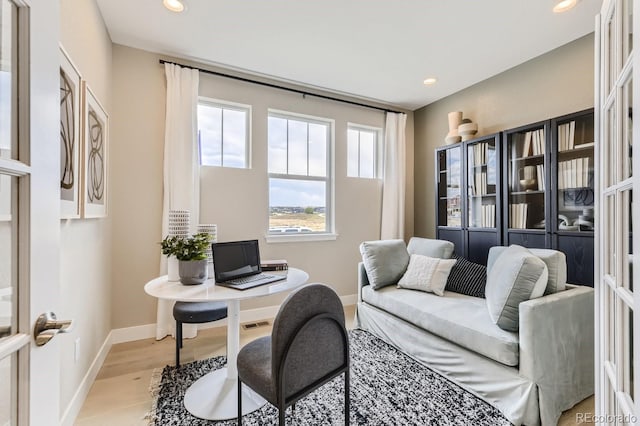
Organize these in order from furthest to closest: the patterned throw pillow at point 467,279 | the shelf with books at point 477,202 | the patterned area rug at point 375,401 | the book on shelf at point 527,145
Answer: the shelf with books at point 477,202, the book on shelf at point 527,145, the patterned throw pillow at point 467,279, the patterned area rug at point 375,401

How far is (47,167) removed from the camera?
27.9 inches

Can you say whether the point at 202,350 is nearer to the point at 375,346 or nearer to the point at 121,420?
the point at 121,420

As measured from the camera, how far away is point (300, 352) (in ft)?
4.27

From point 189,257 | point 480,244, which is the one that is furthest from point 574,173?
point 189,257

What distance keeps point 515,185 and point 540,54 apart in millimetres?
1253

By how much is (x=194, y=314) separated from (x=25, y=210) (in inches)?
66.6

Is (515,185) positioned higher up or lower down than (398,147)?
lower down

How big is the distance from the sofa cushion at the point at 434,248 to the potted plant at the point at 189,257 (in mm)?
2003

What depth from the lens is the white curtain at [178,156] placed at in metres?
2.74

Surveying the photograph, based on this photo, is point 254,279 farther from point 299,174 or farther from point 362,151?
point 362,151

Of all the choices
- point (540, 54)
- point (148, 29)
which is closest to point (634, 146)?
point (540, 54)

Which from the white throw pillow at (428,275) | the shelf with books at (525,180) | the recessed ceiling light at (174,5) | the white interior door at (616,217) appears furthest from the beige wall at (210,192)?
the white interior door at (616,217)

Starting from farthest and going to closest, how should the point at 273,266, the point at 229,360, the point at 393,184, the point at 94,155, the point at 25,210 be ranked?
the point at 393,184, the point at 273,266, the point at 94,155, the point at 229,360, the point at 25,210

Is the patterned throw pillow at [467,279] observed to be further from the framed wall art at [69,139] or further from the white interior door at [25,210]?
the framed wall art at [69,139]
